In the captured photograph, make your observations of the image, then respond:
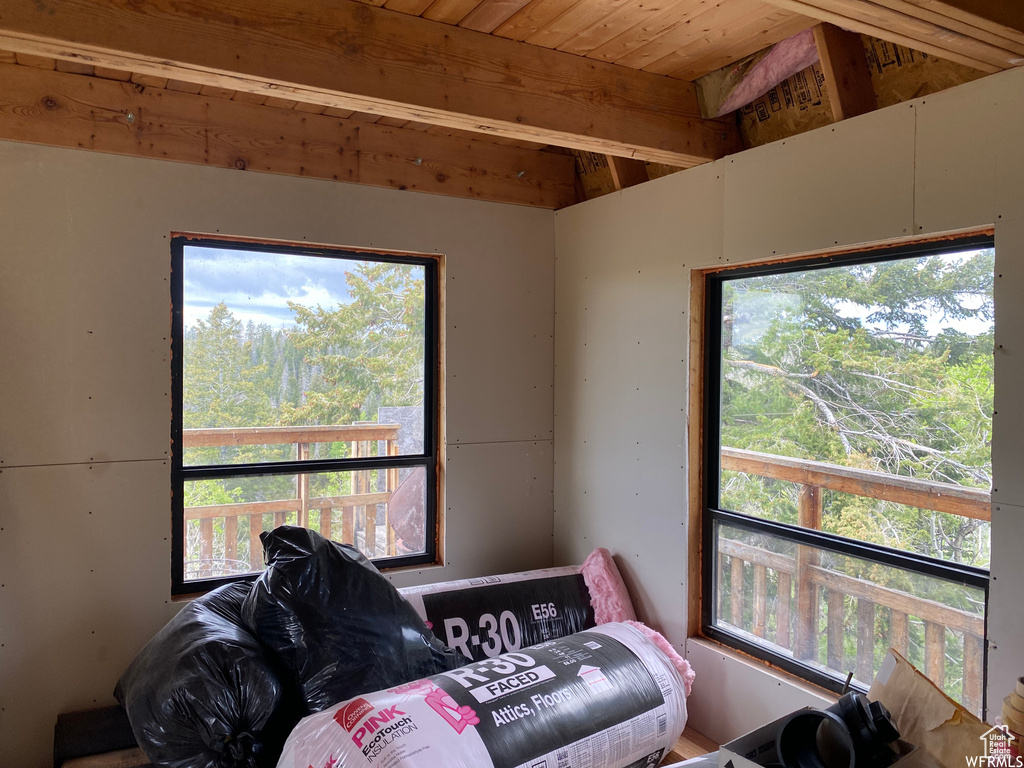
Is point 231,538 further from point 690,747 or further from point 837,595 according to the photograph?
point 837,595

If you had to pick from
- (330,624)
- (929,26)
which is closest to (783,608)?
(330,624)

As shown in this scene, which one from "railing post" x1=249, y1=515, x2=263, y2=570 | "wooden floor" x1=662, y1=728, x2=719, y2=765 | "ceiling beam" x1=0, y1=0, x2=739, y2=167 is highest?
"ceiling beam" x1=0, y1=0, x2=739, y2=167

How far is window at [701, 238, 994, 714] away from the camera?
205 cm

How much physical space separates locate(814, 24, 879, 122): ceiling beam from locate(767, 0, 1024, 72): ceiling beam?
44cm

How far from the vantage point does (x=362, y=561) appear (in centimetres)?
253

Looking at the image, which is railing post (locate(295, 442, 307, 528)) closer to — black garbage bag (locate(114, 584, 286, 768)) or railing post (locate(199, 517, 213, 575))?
railing post (locate(199, 517, 213, 575))

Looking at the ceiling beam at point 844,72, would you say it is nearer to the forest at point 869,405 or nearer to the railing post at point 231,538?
the forest at point 869,405

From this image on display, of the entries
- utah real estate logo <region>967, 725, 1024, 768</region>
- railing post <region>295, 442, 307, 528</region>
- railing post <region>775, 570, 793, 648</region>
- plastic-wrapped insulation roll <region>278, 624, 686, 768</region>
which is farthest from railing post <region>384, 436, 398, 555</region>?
utah real estate logo <region>967, 725, 1024, 768</region>

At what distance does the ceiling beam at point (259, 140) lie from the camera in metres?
2.61

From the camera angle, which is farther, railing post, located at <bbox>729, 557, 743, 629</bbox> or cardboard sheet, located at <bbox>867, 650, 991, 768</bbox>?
railing post, located at <bbox>729, 557, 743, 629</bbox>

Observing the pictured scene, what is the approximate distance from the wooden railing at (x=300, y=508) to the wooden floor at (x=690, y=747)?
1516 mm

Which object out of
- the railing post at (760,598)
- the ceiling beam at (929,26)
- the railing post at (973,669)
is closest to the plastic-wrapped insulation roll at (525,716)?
the railing post at (760,598)

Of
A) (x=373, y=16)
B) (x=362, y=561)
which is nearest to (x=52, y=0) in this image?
(x=373, y=16)

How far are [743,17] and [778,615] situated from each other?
6.96 feet
